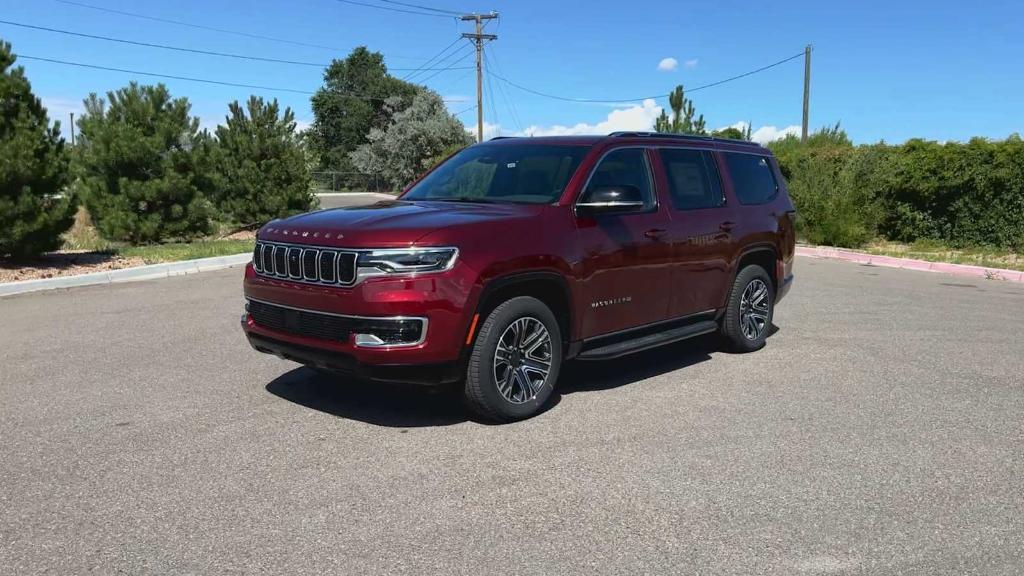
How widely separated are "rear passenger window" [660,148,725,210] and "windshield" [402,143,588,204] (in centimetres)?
95

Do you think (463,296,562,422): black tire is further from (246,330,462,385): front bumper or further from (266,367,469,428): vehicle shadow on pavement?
(266,367,469,428): vehicle shadow on pavement

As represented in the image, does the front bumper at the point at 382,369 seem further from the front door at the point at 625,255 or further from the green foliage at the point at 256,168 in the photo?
the green foliage at the point at 256,168

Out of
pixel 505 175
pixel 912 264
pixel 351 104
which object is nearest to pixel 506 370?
pixel 505 175

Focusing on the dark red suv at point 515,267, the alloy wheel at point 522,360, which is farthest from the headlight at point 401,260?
the alloy wheel at point 522,360

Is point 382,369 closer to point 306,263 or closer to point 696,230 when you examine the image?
point 306,263

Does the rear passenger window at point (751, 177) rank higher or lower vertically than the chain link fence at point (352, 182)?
lower

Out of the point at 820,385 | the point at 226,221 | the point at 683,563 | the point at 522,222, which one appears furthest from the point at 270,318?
the point at 226,221

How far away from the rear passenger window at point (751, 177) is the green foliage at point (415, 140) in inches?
1873

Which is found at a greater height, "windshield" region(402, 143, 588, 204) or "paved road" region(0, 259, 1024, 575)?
"windshield" region(402, 143, 588, 204)

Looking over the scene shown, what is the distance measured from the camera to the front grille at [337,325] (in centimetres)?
466

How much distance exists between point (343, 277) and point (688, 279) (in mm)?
2988

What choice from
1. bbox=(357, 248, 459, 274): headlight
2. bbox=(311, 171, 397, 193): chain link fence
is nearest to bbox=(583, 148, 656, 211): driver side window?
bbox=(357, 248, 459, 274): headlight

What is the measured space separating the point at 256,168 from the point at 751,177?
1531 centimetres

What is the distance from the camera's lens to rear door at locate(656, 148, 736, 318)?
6.36 metres
